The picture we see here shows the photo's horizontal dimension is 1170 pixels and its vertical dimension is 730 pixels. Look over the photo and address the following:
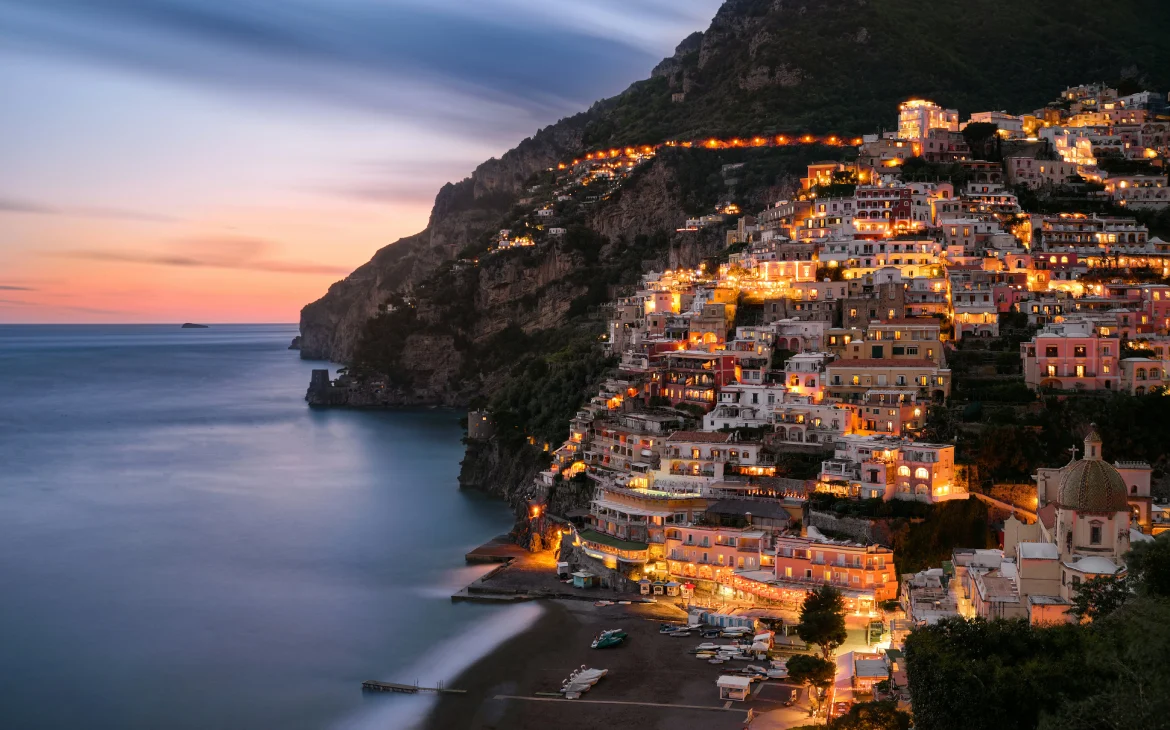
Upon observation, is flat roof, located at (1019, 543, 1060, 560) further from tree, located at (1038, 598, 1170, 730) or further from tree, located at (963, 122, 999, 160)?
tree, located at (963, 122, 999, 160)

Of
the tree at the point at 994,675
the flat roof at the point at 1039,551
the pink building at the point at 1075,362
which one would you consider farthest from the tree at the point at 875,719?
the pink building at the point at 1075,362

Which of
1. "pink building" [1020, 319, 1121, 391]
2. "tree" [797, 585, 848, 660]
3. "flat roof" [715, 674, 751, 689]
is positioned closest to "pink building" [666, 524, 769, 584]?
"tree" [797, 585, 848, 660]

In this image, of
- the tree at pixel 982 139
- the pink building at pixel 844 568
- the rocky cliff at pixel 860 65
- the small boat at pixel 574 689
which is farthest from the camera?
the rocky cliff at pixel 860 65

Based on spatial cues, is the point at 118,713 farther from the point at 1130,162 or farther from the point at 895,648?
the point at 1130,162

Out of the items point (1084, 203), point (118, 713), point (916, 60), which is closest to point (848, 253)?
point (1084, 203)

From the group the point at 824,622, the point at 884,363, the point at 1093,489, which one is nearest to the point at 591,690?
the point at 824,622

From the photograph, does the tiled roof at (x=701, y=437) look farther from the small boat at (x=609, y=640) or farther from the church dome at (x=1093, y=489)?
the church dome at (x=1093, y=489)
